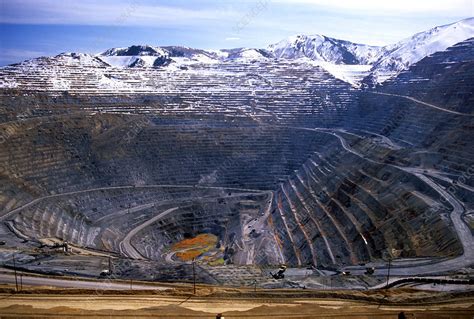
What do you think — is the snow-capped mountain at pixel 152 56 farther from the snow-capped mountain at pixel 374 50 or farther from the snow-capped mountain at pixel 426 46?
the snow-capped mountain at pixel 426 46

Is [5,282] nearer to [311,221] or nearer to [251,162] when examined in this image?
[311,221]

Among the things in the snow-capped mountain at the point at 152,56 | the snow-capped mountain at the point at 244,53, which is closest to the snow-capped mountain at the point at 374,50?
the snow-capped mountain at the point at 244,53

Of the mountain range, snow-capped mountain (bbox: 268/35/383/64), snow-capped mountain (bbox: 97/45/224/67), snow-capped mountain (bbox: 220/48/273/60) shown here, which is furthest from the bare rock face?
snow-capped mountain (bbox: 268/35/383/64)

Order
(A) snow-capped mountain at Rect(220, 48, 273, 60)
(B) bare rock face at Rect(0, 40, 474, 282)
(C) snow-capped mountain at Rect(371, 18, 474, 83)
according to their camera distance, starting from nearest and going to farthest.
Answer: (B) bare rock face at Rect(0, 40, 474, 282) < (C) snow-capped mountain at Rect(371, 18, 474, 83) < (A) snow-capped mountain at Rect(220, 48, 273, 60)

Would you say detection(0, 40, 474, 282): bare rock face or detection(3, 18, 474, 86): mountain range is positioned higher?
detection(3, 18, 474, 86): mountain range

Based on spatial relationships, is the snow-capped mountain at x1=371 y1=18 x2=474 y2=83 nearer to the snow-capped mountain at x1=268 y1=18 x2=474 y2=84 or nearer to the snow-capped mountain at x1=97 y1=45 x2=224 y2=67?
the snow-capped mountain at x1=268 y1=18 x2=474 y2=84

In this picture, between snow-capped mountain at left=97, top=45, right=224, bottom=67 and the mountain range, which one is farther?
snow-capped mountain at left=97, top=45, right=224, bottom=67

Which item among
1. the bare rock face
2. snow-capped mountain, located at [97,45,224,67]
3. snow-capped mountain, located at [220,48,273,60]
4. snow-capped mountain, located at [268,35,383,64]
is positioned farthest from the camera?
snow-capped mountain, located at [268,35,383,64]

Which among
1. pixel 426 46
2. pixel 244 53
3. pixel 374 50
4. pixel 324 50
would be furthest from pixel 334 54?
pixel 426 46
